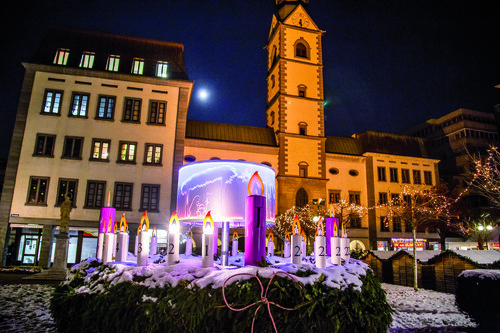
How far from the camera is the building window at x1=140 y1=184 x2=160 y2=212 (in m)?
26.0

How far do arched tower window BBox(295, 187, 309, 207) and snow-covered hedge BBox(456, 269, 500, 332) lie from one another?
A: 2308cm

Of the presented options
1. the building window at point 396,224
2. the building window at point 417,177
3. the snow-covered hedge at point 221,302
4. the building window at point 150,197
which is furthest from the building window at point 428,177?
the snow-covered hedge at point 221,302

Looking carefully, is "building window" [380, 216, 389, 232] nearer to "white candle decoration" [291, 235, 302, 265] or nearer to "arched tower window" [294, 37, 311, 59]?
"arched tower window" [294, 37, 311, 59]

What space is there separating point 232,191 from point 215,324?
93.8 inches

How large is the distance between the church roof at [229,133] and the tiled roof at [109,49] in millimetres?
5561

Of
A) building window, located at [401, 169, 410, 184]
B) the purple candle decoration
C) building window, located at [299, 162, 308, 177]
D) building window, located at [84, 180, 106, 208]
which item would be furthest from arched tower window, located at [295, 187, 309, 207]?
the purple candle decoration

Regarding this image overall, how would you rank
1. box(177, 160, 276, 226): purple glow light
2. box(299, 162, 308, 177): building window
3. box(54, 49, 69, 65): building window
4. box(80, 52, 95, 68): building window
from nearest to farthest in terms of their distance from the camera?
box(177, 160, 276, 226): purple glow light
box(54, 49, 69, 65): building window
box(80, 52, 95, 68): building window
box(299, 162, 308, 177): building window

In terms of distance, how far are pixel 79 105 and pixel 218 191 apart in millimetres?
25521

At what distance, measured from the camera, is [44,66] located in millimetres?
26422

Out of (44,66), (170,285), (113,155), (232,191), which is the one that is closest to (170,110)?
(113,155)

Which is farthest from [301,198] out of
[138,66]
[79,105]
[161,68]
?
[79,105]

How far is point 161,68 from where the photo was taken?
96.0ft

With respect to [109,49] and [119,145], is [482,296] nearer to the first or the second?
[119,145]

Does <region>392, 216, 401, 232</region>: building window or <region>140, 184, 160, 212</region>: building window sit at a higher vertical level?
<region>140, 184, 160, 212</region>: building window
